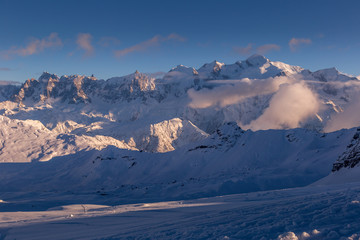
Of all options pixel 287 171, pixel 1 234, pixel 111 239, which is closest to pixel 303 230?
pixel 111 239

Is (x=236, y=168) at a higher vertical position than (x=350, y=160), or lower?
lower

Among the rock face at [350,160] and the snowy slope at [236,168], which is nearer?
the rock face at [350,160]

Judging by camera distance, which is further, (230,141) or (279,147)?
(230,141)

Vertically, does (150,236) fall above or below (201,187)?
above

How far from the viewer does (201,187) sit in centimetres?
12081

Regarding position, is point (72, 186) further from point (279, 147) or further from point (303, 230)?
point (303, 230)

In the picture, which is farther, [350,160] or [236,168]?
[236,168]

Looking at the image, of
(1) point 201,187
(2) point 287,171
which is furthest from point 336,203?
(2) point 287,171

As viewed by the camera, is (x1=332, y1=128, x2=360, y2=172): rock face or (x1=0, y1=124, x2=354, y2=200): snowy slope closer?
(x1=332, y1=128, x2=360, y2=172): rock face

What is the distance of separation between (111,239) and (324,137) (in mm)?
177429

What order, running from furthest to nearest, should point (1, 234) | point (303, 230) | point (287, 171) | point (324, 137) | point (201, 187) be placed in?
point (324, 137) → point (287, 171) → point (201, 187) → point (1, 234) → point (303, 230)

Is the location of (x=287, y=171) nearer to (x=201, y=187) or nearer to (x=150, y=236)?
(x=201, y=187)

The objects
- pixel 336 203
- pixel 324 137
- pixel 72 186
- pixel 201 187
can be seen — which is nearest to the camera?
pixel 336 203

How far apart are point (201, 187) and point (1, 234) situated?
330 feet
